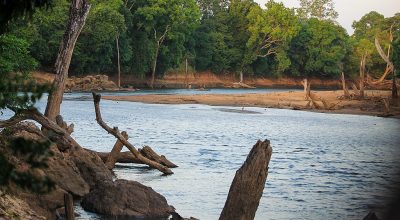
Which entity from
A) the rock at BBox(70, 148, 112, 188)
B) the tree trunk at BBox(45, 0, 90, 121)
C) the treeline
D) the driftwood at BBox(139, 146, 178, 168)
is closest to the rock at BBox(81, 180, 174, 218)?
the rock at BBox(70, 148, 112, 188)

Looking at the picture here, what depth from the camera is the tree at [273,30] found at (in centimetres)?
11169

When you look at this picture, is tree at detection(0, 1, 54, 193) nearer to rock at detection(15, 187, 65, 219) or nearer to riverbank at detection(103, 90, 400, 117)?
rock at detection(15, 187, 65, 219)

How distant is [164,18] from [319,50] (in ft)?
114

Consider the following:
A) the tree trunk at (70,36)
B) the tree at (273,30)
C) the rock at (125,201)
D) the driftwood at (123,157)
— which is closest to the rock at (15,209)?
the rock at (125,201)

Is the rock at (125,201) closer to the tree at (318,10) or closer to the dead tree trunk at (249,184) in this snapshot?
the dead tree trunk at (249,184)

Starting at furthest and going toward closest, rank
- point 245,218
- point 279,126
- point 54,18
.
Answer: point 54,18
point 279,126
point 245,218

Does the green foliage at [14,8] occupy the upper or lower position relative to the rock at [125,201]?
upper

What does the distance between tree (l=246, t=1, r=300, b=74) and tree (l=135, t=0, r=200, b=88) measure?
48.6ft

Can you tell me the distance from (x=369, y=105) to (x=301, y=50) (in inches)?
2671

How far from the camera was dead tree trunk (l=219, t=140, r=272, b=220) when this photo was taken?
372 inches

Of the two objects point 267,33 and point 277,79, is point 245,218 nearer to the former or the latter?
point 267,33

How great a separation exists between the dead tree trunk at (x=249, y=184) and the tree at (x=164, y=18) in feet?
273

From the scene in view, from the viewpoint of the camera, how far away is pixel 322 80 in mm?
126375

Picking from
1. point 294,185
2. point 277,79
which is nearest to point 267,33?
point 277,79
